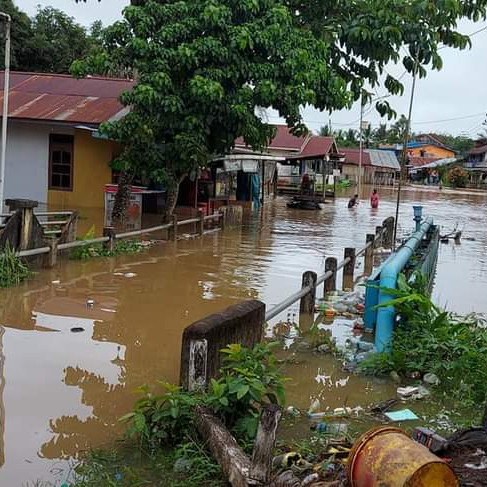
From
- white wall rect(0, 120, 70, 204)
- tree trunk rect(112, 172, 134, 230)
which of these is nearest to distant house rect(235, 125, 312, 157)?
white wall rect(0, 120, 70, 204)

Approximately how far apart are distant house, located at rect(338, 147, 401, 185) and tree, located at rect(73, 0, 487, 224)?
4973cm

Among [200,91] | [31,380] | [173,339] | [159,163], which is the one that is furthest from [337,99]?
[31,380]

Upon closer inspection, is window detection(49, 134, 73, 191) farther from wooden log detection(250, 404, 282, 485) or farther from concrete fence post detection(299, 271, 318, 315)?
wooden log detection(250, 404, 282, 485)

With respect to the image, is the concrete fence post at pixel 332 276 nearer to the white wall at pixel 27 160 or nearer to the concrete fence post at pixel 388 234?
the concrete fence post at pixel 388 234

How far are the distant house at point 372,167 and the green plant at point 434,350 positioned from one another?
191 ft

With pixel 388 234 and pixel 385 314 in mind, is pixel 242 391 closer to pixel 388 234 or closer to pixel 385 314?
pixel 385 314

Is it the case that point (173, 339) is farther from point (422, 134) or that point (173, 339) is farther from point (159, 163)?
point (422, 134)

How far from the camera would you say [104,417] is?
5.02 metres

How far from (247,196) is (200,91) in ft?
50.2

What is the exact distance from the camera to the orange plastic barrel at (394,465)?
302 centimetres

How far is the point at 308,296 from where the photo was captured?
336 inches

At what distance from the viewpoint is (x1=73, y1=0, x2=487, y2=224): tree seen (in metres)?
A: 14.0

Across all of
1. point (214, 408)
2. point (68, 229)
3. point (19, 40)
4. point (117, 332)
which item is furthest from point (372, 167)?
point (214, 408)

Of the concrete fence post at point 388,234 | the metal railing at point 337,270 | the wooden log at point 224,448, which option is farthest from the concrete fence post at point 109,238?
the wooden log at point 224,448
